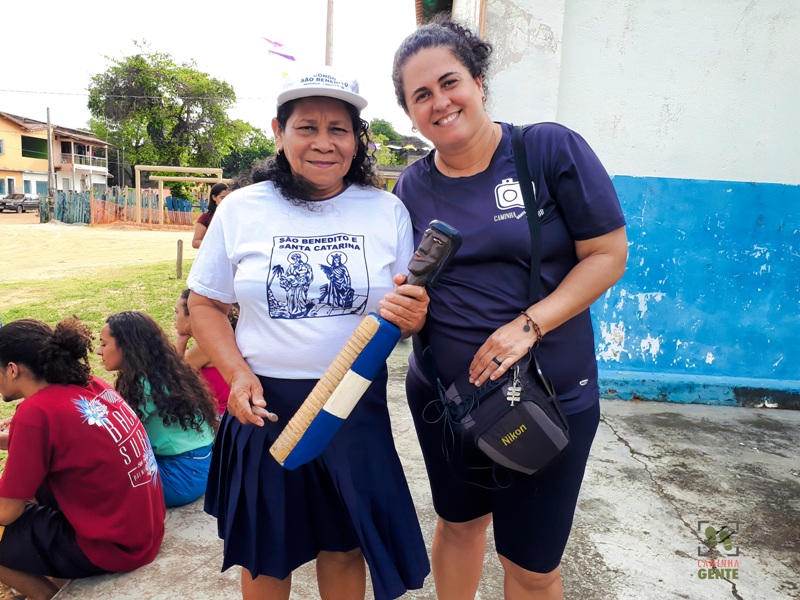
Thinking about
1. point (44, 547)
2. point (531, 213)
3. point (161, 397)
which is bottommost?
point (44, 547)

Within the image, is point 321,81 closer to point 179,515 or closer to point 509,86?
point 179,515

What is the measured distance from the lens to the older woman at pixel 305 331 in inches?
63.6

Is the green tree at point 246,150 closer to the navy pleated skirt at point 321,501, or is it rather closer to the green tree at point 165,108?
the green tree at point 165,108

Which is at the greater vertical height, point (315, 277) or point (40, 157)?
point (40, 157)

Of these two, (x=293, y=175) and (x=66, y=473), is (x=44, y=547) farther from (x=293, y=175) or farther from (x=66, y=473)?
(x=293, y=175)

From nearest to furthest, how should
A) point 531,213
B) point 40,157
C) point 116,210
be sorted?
point 531,213, point 116,210, point 40,157

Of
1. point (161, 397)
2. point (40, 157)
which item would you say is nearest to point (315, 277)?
point (161, 397)

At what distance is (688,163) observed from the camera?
443cm

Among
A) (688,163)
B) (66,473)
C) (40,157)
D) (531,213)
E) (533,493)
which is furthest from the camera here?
(40,157)

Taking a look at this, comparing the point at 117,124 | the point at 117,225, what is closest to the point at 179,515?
the point at 117,225

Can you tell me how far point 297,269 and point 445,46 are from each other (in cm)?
Answer: 71

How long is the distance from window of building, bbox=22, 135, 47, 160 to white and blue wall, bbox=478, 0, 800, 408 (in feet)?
165

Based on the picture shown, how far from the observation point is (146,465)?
259 cm

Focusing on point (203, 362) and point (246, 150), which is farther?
point (246, 150)
